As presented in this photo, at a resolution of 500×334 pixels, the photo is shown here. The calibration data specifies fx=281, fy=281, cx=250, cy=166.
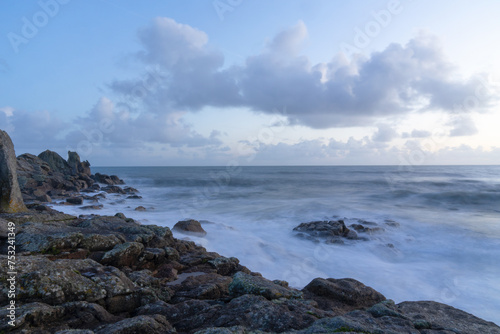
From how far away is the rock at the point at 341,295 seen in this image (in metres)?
6.28

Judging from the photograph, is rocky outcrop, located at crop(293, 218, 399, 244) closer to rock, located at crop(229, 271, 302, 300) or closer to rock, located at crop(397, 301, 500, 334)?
rock, located at crop(397, 301, 500, 334)

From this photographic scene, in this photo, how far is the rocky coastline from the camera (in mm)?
3932

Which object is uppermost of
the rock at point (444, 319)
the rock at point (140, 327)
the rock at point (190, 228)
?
the rock at point (140, 327)

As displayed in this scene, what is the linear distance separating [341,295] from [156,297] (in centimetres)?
408

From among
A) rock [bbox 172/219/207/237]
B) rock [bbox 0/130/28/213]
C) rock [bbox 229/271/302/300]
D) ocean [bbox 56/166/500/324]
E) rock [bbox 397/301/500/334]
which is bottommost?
ocean [bbox 56/166/500/324]

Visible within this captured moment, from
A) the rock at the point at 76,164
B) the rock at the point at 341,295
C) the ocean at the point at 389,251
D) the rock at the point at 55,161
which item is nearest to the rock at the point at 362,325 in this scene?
the rock at the point at 341,295

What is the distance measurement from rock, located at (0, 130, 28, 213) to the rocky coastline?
112 inches

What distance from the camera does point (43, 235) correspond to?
6.46 metres

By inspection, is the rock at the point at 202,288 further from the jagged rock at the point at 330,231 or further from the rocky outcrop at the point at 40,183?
the rocky outcrop at the point at 40,183

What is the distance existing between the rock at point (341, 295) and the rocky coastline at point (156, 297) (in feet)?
0.08

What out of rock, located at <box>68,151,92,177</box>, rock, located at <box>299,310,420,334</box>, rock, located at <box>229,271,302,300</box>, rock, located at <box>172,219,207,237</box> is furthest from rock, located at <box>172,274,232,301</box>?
rock, located at <box>68,151,92,177</box>

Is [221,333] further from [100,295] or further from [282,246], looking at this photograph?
[282,246]

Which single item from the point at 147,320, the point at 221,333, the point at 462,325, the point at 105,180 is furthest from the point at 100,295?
the point at 105,180

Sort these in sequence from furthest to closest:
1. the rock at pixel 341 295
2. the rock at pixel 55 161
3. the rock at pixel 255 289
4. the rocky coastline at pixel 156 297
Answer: the rock at pixel 55 161 < the rock at pixel 341 295 < the rock at pixel 255 289 < the rocky coastline at pixel 156 297
